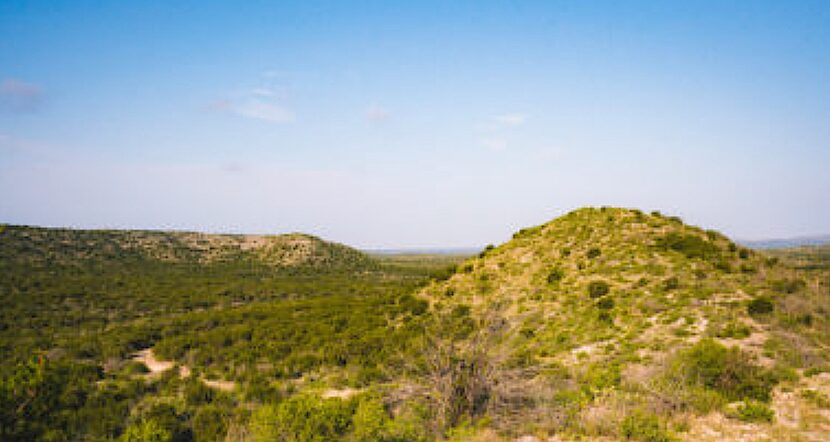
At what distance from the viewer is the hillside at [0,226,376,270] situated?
54.4 metres

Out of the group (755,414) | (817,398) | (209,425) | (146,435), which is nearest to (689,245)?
(817,398)

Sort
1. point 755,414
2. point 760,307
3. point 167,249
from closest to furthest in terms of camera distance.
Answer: point 755,414 → point 760,307 → point 167,249

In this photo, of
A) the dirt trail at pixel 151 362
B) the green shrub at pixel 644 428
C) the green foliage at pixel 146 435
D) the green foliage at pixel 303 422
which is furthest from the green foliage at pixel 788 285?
the dirt trail at pixel 151 362

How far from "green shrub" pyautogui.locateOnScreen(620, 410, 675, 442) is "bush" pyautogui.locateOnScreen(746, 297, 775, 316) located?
10.3m

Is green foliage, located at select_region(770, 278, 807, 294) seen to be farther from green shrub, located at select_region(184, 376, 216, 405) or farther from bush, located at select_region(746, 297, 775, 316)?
green shrub, located at select_region(184, 376, 216, 405)

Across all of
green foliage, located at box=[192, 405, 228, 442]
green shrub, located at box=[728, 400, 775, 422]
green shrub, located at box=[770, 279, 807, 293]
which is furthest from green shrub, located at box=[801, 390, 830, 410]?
green foliage, located at box=[192, 405, 228, 442]

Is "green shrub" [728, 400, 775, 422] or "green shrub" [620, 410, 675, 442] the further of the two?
"green shrub" [728, 400, 775, 422]

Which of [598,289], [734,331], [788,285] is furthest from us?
[598,289]

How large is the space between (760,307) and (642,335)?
4298 millimetres

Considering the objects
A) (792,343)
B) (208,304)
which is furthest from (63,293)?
(792,343)

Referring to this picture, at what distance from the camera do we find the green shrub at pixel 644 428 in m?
6.34

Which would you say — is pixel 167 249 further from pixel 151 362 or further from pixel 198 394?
pixel 198 394

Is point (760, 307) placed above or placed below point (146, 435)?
above

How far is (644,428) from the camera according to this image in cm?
651
